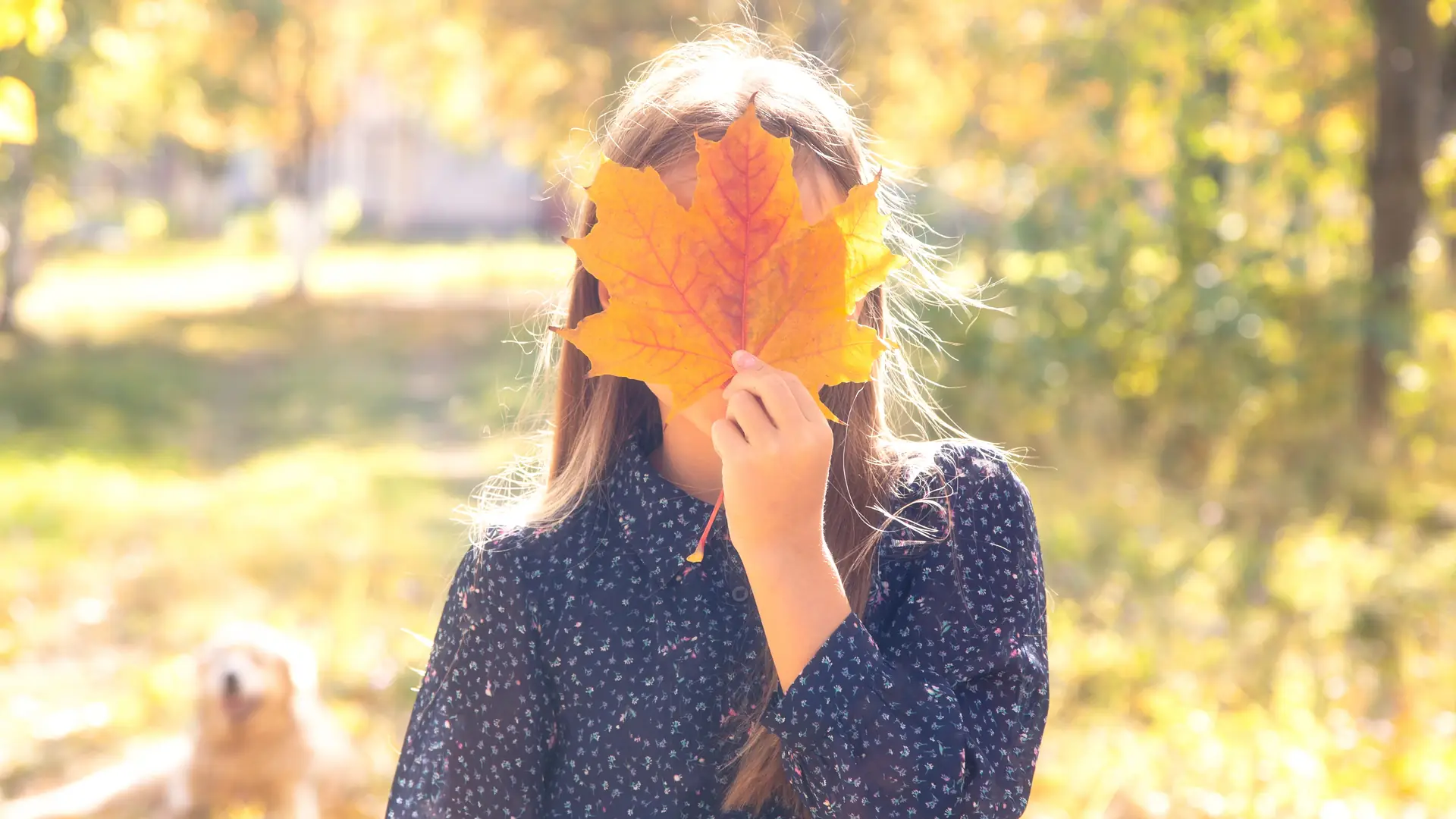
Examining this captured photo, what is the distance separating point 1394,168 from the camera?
677cm

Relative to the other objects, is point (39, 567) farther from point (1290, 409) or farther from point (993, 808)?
point (1290, 409)

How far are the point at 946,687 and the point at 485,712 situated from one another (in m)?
0.51

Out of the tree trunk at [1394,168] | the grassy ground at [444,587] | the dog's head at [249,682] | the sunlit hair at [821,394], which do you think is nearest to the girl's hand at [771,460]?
the sunlit hair at [821,394]

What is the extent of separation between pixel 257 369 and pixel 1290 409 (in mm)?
9429

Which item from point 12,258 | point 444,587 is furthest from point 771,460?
point 12,258

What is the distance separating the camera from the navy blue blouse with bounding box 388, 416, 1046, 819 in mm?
1409

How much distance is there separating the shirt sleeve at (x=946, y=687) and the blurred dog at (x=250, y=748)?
88.2 inches

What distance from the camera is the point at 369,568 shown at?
5.57 m

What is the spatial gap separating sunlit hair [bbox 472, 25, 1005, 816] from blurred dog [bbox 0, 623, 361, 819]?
1.74 m

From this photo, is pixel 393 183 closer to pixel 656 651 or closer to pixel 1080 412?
pixel 1080 412

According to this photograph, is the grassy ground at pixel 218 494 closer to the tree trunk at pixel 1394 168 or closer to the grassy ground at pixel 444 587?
the grassy ground at pixel 444 587

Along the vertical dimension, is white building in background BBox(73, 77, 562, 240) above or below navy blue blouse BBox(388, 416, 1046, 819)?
below

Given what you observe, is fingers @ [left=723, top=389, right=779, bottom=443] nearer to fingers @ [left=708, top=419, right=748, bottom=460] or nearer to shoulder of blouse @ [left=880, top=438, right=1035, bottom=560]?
fingers @ [left=708, top=419, right=748, bottom=460]

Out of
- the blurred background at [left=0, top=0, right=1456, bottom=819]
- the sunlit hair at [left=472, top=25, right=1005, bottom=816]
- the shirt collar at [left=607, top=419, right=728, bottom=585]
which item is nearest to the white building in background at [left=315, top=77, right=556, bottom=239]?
the blurred background at [left=0, top=0, right=1456, bottom=819]
